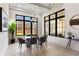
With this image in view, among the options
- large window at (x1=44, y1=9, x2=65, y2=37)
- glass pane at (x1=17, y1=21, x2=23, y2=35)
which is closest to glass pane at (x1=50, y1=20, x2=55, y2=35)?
large window at (x1=44, y1=9, x2=65, y2=37)

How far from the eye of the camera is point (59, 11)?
Answer: 21.4 feet

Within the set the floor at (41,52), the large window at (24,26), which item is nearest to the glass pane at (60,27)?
the floor at (41,52)

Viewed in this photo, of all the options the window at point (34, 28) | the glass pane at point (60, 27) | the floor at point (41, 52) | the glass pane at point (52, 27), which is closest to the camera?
the floor at point (41, 52)

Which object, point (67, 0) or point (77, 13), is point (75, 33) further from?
point (67, 0)

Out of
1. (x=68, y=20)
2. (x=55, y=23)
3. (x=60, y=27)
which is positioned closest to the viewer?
(x=68, y=20)

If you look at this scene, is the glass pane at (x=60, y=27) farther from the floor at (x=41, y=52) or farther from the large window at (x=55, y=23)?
the floor at (x=41, y=52)

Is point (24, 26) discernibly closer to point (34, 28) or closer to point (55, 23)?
point (34, 28)

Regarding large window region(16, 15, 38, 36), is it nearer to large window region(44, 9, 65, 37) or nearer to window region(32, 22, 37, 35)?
window region(32, 22, 37, 35)

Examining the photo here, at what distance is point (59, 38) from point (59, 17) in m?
1.56

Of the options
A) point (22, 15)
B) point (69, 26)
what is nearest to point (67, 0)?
point (69, 26)

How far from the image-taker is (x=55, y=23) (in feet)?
23.5

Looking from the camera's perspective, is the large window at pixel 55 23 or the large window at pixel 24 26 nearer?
the large window at pixel 55 23

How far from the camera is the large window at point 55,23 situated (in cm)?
639

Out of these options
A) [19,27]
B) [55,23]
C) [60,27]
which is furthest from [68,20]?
[19,27]
